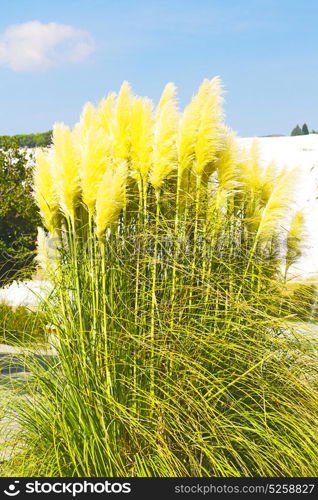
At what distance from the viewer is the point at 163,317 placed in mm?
3266

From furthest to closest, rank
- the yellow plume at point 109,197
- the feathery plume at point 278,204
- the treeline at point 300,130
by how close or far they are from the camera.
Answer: the treeline at point 300,130
the feathery plume at point 278,204
the yellow plume at point 109,197

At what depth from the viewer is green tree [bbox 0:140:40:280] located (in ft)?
31.1

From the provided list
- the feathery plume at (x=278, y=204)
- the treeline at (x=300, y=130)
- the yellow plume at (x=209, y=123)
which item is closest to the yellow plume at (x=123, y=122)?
the yellow plume at (x=209, y=123)

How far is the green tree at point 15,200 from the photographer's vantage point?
949 cm

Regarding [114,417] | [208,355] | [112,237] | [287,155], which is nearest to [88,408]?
[114,417]

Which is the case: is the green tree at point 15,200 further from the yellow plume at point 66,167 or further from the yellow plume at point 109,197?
the yellow plume at point 109,197

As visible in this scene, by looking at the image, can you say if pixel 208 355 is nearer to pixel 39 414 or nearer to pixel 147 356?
pixel 147 356

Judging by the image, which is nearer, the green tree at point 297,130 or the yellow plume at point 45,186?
the yellow plume at point 45,186

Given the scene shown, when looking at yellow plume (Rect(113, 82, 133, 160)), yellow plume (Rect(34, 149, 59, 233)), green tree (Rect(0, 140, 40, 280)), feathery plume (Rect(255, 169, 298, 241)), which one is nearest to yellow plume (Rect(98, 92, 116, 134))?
yellow plume (Rect(113, 82, 133, 160))

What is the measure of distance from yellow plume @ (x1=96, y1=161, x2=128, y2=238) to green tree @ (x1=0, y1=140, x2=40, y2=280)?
613 cm

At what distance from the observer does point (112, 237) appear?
11.6ft

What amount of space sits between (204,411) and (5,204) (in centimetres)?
721

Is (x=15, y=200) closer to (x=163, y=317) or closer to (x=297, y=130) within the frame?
(x=163, y=317)

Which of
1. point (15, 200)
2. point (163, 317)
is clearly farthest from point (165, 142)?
point (15, 200)
